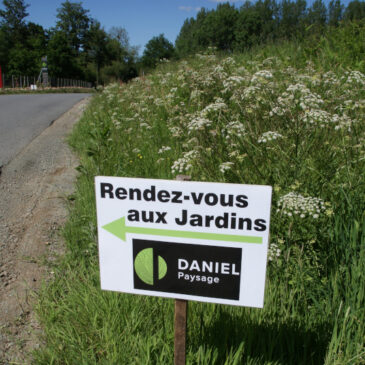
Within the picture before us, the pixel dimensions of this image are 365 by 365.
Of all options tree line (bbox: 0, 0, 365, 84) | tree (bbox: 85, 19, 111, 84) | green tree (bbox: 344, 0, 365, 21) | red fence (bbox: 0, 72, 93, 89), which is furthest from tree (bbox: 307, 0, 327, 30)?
tree (bbox: 85, 19, 111, 84)

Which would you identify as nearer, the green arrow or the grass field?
the green arrow

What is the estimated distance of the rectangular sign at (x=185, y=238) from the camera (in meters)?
1.27

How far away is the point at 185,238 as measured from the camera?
134cm

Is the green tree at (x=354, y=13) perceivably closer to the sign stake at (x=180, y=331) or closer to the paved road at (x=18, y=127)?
the paved road at (x=18, y=127)

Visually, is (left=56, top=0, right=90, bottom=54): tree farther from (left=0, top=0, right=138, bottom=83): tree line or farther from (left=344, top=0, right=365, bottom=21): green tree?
(left=344, top=0, right=365, bottom=21): green tree

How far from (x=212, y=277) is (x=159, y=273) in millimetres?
215

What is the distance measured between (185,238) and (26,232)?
2460 millimetres

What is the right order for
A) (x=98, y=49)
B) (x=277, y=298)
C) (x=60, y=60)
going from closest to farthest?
(x=277, y=298)
(x=60, y=60)
(x=98, y=49)

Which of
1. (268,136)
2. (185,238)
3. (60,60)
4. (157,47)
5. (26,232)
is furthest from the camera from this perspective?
(157,47)

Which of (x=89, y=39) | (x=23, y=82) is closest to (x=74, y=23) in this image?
(x=89, y=39)

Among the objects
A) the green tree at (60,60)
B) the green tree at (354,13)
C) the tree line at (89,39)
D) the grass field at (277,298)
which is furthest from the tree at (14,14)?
the grass field at (277,298)

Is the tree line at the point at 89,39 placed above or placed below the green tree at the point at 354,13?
above

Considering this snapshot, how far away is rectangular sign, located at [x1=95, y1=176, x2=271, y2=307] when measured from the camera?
1.27 m

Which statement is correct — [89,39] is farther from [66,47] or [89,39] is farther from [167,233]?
[167,233]
